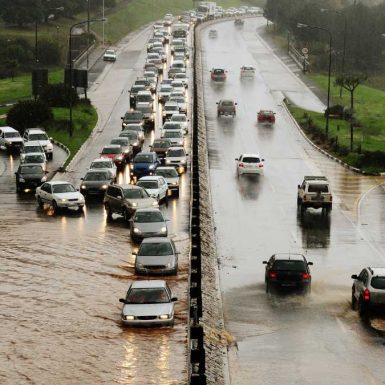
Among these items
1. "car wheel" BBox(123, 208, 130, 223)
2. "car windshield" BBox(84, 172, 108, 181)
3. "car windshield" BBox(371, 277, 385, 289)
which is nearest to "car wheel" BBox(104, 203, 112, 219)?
"car wheel" BBox(123, 208, 130, 223)

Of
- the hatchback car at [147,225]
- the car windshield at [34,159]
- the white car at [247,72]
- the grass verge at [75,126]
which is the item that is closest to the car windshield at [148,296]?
the hatchback car at [147,225]

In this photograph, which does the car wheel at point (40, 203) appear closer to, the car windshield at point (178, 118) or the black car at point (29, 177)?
the black car at point (29, 177)

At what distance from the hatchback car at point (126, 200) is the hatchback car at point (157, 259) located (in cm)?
1116

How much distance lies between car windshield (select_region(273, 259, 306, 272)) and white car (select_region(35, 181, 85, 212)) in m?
18.1

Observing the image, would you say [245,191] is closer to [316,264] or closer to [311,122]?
[316,264]

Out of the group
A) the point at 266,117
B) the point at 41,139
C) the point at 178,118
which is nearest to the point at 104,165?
the point at 41,139

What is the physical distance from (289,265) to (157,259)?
5.03 metres

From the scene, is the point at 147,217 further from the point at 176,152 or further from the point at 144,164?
the point at 176,152

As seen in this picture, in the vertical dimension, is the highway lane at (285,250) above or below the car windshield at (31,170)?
below

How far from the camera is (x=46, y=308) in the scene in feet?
132

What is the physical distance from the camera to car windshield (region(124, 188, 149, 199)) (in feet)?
189

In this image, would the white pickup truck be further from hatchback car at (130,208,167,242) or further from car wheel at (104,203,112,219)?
hatchback car at (130,208,167,242)

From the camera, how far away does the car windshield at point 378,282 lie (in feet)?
126

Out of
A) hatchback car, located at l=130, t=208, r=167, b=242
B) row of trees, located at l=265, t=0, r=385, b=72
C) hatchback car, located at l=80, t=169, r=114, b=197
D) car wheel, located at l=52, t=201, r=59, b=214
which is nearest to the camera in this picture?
hatchback car, located at l=130, t=208, r=167, b=242
